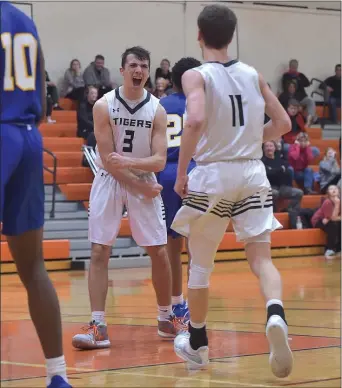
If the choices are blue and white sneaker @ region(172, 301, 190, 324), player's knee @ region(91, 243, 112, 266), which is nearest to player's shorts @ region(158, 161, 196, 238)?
blue and white sneaker @ region(172, 301, 190, 324)

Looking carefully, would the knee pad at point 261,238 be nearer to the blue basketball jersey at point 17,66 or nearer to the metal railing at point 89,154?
the blue basketball jersey at point 17,66

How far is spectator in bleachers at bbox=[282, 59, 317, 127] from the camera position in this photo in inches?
826

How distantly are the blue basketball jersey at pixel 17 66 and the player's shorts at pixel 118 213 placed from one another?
2179 millimetres

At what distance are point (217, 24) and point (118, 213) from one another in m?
1.83

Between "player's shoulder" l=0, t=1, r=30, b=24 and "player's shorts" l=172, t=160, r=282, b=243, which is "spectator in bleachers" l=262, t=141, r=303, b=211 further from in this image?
"player's shoulder" l=0, t=1, r=30, b=24

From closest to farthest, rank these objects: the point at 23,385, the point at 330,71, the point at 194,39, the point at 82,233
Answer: the point at 23,385 → the point at 82,233 → the point at 194,39 → the point at 330,71

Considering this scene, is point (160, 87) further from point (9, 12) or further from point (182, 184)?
point (9, 12)

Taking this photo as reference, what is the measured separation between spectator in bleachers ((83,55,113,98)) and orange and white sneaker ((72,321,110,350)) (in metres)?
12.8

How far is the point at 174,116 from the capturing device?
Answer: 21.9ft

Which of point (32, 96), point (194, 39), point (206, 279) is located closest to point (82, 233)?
point (194, 39)

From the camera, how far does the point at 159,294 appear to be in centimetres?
640

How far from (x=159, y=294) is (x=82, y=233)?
8307 millimetres

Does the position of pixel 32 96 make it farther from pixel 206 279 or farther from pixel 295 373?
pixel 295 373

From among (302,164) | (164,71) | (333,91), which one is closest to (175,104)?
(302,164)
